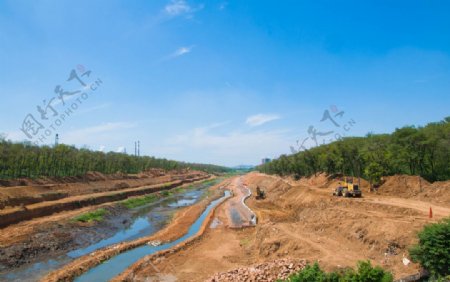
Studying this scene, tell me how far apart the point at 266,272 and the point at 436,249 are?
8.32m

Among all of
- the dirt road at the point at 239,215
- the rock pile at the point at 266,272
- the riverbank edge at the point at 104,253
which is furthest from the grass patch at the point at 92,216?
the rock pile at the point at 266,272

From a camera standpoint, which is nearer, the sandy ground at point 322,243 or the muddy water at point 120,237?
the sandy ground at point 322,243

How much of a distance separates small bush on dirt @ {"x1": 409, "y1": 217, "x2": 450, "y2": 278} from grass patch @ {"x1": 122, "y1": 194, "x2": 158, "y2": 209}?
4464 centimetres

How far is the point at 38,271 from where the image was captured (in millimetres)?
21609

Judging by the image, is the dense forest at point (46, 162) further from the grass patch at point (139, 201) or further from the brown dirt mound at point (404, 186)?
the brown dirt mound at point (404, 186)

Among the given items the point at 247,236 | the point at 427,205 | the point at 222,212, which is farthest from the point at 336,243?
the point at 222,212

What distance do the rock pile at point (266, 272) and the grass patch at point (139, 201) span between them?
37783 mm

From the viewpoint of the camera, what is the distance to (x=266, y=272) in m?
17.9

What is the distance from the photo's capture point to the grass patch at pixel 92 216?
124 feet

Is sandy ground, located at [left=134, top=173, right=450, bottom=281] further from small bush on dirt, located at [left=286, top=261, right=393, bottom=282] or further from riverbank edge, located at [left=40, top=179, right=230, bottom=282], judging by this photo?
small bush on dirt, located at [left=286, top=261, right=393, bottom=282]

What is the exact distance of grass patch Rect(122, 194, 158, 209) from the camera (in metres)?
53.9

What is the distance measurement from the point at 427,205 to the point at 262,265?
770 inches

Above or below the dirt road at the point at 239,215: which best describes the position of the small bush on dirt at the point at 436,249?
above

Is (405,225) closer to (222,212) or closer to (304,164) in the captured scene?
(222,212)
